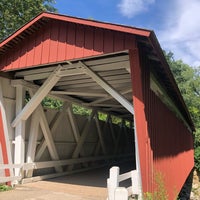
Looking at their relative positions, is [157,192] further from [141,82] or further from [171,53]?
[171,53]

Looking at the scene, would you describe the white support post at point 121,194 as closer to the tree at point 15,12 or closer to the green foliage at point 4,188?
the green foliage at point 4,188

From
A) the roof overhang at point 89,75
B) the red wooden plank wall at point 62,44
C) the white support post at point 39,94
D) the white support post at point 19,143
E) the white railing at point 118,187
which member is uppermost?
the red wooden plank wall at point 62,44

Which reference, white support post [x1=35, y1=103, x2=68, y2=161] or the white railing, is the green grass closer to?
white support post [x1=35, y1=103, x2=68, y2=161]

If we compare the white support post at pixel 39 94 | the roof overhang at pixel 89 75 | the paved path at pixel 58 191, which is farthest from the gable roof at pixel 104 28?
the paved path at pixel 58 191

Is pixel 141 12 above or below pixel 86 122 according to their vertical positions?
above

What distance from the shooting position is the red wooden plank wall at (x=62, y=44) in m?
5.43

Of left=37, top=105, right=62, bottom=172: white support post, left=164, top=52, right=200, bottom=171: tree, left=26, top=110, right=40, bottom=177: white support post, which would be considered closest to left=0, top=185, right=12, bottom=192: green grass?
left=26, top=110, right=40, bottom=177: white support post

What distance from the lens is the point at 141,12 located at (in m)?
13.5

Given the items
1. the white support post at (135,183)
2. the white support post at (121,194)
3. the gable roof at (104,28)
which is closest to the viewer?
the white support post at (121,194)

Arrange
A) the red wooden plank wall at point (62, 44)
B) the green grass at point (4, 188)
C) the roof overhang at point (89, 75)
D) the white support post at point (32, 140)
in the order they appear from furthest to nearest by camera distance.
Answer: the white support post at point (32, 140) → the green grass at point (4, 188) → the roof overhang at point (89, 75) → the red wooden plank wall at point (62, 44)

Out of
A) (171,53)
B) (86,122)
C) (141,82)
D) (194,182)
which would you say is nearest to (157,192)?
(141,82)

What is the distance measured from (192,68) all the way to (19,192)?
39363 millimetres

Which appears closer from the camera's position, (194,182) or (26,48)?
(26,48)

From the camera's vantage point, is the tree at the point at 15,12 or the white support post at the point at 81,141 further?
the tree at the point at 15,12
